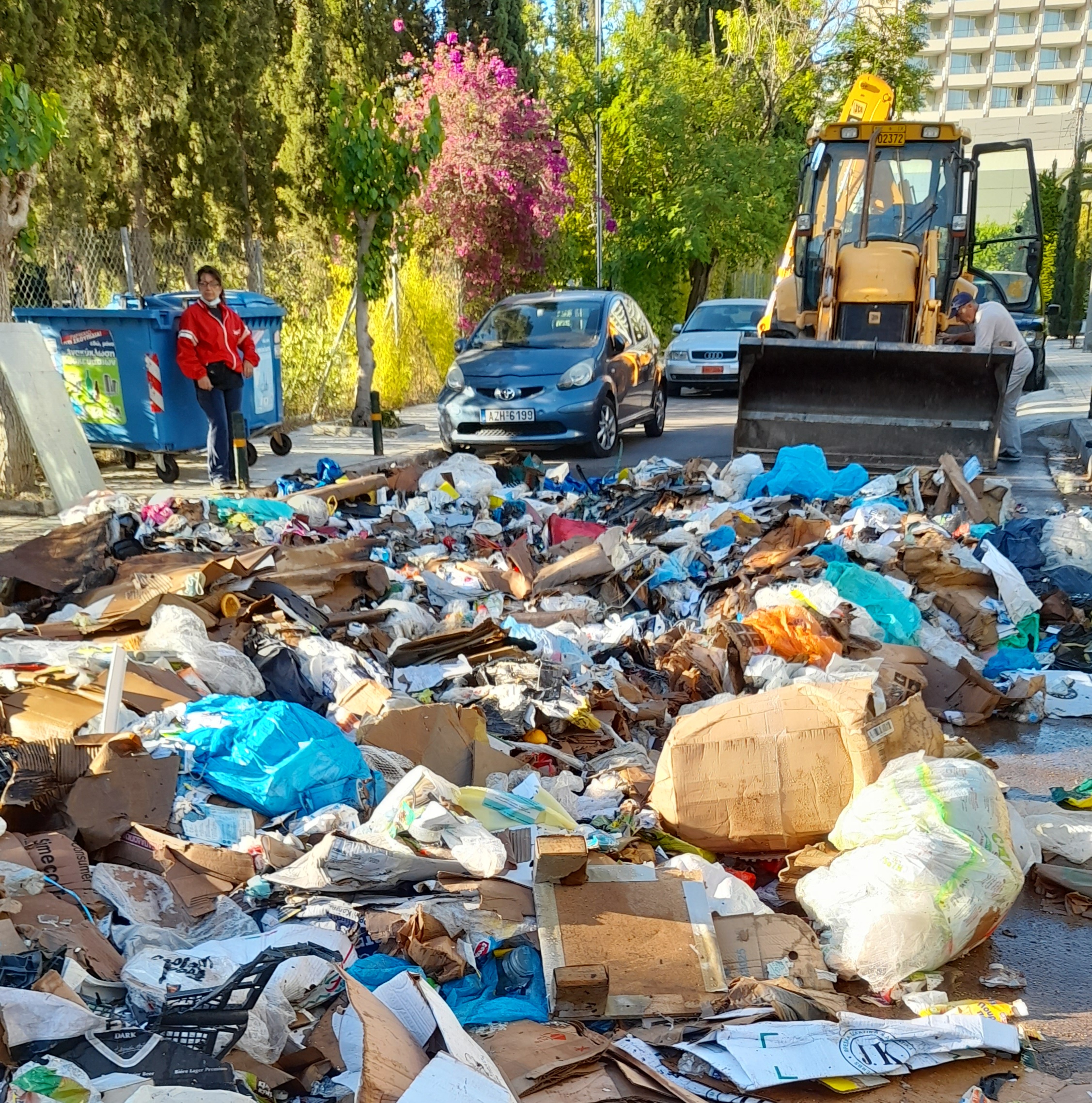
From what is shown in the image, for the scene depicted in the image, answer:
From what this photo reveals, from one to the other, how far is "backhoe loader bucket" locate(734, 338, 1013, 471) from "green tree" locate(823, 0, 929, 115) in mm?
24756

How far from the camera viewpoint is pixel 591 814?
447 cm

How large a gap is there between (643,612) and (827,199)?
7044 mm

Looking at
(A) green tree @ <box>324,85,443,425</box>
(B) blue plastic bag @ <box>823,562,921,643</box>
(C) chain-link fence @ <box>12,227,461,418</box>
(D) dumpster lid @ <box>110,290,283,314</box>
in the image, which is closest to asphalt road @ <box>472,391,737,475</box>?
(D) dumpster lid @ <box>110,290,283,314</box>

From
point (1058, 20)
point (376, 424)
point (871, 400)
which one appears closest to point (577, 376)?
point (376, 424)

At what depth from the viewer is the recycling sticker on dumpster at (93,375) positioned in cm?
1071

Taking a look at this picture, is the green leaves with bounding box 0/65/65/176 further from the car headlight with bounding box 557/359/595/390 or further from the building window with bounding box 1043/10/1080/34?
the building window with bounding box 1043/10/1080/34

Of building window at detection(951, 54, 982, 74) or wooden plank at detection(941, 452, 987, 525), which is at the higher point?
building window at detection(951, 54, 982, 74)

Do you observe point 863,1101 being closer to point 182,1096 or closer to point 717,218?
point 182,1096

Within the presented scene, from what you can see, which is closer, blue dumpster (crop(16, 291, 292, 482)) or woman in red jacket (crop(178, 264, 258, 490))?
woman in red jacket (crop(178, 264, 258, 490))

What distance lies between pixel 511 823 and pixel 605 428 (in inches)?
354

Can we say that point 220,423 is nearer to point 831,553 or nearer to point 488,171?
point 831,553

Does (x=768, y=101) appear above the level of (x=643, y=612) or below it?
above

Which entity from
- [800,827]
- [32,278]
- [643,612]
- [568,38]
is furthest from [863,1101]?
[568,38]

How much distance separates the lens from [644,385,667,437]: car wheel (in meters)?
14.7
